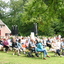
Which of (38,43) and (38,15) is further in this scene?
(38,43)

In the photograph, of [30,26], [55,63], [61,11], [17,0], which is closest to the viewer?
[61,11]

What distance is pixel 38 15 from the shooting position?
996 centimetres

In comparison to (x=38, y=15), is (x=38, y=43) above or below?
below

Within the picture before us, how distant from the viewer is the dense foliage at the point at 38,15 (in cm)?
857

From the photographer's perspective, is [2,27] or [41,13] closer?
[41,13]

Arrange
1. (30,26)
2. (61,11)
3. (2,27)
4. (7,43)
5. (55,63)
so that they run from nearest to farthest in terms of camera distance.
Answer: (61,11)
(55,63)
(7,43)
(2,27)
(30,26)

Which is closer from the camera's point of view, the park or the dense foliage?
the dense foliage

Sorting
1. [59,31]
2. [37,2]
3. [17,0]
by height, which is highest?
[17,0]

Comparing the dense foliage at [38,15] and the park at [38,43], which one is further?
the park at [38,43]

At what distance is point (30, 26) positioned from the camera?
66.0m

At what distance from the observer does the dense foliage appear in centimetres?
857

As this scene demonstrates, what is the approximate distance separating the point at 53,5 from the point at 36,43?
239 inches

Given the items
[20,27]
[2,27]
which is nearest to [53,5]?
[2,27]

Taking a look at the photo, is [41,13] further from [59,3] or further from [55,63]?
[55,63]
